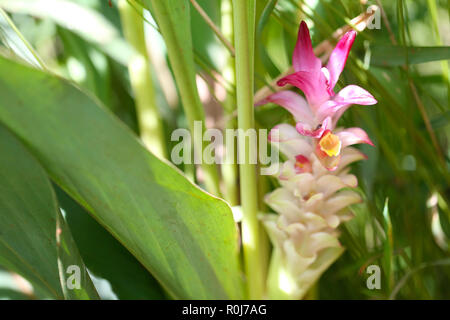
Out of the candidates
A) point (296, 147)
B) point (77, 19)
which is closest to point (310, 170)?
point (296, 147)

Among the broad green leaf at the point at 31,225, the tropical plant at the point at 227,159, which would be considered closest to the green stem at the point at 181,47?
the tropical plant at the point at 227,159

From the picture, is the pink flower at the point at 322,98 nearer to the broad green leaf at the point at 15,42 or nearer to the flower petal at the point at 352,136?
the flower petal at the point at 352,136

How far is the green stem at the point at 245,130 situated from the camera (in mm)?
273

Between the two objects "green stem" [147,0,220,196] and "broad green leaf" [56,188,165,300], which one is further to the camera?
"broad green leaf" [56,188,165,300]

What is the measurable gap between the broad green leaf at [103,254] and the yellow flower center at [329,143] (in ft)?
0.67

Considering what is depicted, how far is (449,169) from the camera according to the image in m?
0.38

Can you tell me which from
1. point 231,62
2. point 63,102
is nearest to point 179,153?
point 231,62

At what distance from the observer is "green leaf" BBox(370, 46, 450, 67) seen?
1.06ft

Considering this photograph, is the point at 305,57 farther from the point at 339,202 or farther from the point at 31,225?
the point at 31,225

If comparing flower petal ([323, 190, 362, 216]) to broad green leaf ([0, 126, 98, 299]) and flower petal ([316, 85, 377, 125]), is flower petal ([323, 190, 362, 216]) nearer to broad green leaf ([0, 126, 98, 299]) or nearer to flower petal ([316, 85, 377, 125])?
flower petal ([316, 85, 377, 125])

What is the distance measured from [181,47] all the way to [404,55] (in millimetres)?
168

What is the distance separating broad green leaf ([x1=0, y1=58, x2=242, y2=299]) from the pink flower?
0.07 meters

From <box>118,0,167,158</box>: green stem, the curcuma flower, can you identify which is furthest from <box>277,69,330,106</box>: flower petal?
<box>118,0,167,158</box>: green stem
